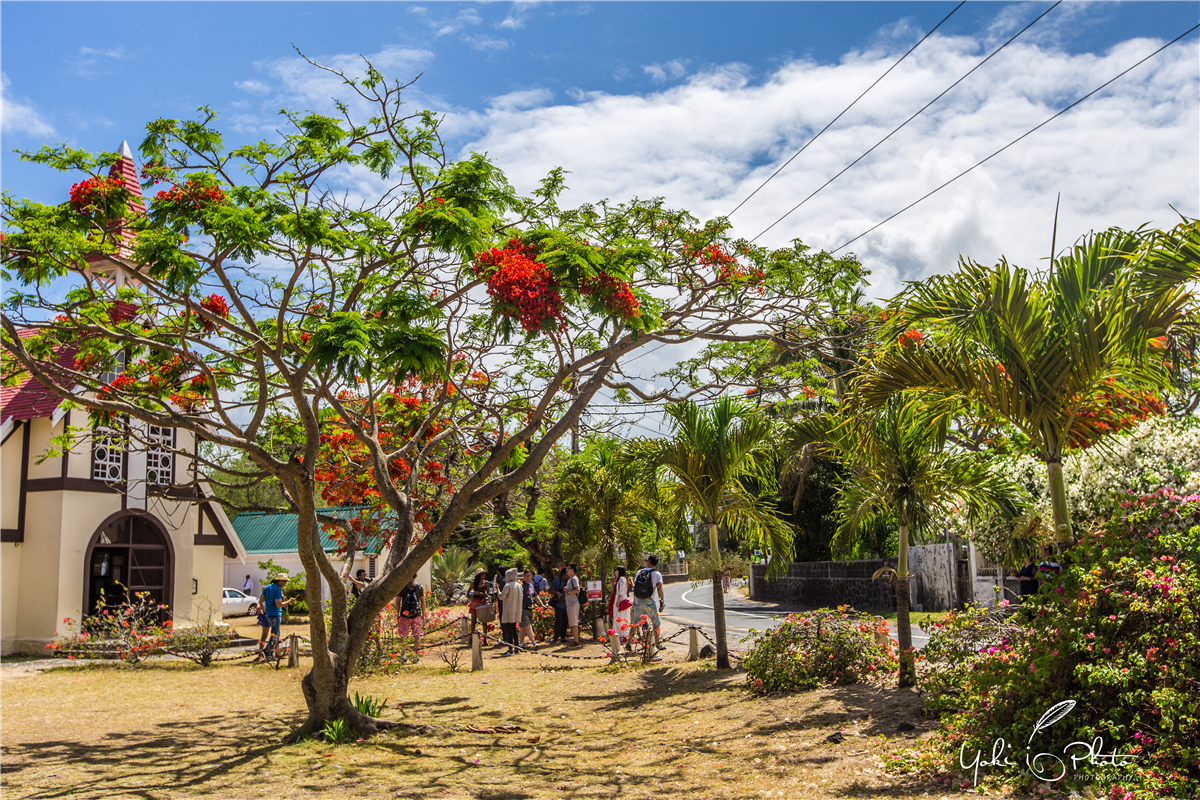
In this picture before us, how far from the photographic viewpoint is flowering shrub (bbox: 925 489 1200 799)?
524 centimetres

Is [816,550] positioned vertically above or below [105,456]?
below

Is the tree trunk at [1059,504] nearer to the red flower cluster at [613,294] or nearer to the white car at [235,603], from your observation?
the red flower cluster at [613,294]

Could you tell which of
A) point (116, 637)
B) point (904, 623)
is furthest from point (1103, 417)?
point (116, 637)

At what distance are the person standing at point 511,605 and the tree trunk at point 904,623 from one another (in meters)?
8.05

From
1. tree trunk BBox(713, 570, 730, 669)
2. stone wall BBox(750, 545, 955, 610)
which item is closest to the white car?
stone wall BBox(750, 545, 955, 610)

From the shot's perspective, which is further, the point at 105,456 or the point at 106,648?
the point at 105,456

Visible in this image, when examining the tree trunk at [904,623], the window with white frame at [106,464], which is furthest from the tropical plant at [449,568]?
the tree trunk at [904,623]

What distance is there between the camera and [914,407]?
8.88 m

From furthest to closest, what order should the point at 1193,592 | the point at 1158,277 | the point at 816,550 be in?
1. the point at 816,550
2. the point at 1158,277
3. the point at 1193,592

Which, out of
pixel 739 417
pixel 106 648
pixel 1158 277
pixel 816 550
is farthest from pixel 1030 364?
pixel 816 550

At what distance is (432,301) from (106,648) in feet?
40.0

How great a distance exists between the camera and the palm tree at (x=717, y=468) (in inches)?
466

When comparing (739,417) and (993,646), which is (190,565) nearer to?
(739,417)

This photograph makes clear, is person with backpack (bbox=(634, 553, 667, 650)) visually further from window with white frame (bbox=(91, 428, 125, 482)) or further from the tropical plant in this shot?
the tropical plant
